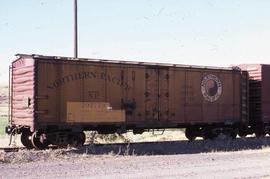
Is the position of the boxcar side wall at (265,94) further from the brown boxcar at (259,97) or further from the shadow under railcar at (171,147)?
the shadow under railcar at (171,147)

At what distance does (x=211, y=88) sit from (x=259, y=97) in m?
2.94

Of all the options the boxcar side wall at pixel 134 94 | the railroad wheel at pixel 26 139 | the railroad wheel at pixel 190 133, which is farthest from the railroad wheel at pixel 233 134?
the railroad wheel at pixel 26 139

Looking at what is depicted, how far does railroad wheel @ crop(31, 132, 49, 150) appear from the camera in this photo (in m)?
17.9

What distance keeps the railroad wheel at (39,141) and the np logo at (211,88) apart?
7.47 m

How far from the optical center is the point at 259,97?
2375cm

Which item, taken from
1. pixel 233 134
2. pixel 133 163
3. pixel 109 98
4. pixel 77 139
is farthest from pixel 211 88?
pixel 133 163

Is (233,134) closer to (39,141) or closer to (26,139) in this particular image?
(39,141)

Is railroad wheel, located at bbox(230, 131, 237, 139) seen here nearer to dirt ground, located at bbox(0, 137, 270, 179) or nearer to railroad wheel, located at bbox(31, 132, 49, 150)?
→ dirt ground, located at bbox(0, 137, 270, 179)

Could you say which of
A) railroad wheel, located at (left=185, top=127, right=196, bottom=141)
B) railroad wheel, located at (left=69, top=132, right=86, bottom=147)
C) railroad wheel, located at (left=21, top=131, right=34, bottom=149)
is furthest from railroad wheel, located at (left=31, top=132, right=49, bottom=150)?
railroad wheel, located at (left=185, top=127, right=196, bottom=141)

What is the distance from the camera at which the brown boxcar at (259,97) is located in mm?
23672

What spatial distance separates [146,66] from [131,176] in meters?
9.17

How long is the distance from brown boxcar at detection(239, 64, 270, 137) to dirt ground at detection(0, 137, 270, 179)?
Answer: 189 inches

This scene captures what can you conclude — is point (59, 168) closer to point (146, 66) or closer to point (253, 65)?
point (146, 66)

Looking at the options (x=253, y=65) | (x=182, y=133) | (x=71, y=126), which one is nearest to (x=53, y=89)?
(x=71, y=126)
